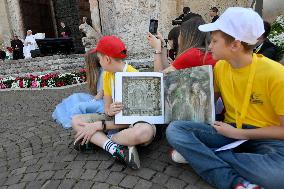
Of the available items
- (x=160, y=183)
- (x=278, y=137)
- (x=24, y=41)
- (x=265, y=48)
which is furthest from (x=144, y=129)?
(x=24, y=41)

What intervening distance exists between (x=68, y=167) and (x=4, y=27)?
1386 cm

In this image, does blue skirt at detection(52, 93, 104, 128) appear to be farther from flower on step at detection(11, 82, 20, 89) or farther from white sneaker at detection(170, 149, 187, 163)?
flower on step at detection(11, 82, 20, 89)

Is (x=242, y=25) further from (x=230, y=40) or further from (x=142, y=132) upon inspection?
(x=142, y=132)

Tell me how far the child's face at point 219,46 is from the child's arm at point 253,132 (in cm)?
55

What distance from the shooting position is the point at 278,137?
2412mm

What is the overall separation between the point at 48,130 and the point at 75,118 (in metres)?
1.56

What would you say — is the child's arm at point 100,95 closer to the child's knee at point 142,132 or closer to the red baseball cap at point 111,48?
the red baseball cap at point 111,48

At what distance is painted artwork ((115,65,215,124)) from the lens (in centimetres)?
289

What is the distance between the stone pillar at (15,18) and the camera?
48.6 ft

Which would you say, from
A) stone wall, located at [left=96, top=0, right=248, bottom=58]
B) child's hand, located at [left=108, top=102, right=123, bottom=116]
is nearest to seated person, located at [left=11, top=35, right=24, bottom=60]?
stone wall, located at [left=96, top=0, right=248, bottom=58]

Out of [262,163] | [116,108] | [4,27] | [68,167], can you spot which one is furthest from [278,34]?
[4,27]

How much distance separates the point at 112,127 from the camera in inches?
124

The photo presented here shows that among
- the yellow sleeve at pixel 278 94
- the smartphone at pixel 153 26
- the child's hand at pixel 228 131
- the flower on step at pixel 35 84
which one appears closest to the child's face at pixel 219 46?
the yellow sleeve at pixel 278 94

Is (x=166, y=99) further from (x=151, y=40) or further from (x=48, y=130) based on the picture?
(x=48, y=130)
